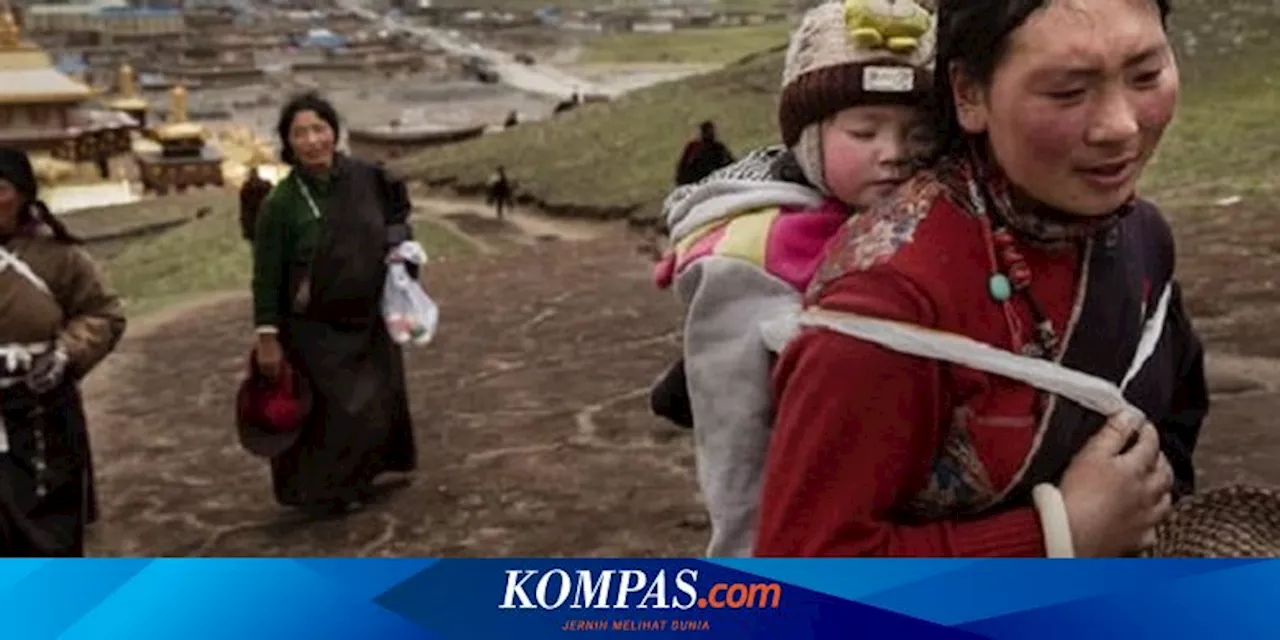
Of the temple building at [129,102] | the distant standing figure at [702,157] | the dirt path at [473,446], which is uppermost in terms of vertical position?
the distant standing figure at [702,157]

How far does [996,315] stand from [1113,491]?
0.19 meters

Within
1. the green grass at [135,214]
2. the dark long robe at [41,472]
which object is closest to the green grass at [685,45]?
the green grass at [135,214]

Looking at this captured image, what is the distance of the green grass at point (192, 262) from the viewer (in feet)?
41.0

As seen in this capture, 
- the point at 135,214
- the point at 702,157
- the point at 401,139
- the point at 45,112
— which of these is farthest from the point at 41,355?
the point at 45,112

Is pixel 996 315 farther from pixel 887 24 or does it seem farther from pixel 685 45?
pixel 685 45

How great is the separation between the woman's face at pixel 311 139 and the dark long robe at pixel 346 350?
0.09 metres

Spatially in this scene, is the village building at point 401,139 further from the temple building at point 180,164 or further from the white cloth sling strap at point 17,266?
the white cloth sling strap at point 17,266

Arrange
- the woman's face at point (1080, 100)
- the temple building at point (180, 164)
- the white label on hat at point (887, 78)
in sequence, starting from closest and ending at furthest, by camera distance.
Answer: the woman's face at point (1080, 100) < the white label on hat at point (887, 78) < the temple building at point (180, 164)

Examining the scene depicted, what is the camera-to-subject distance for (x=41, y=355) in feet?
14.0

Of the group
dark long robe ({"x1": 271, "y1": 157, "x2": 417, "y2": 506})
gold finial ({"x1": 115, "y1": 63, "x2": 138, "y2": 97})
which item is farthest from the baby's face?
gold finial ({"x1": 115, "y1": 63, "x2": 138, "y2": 97})

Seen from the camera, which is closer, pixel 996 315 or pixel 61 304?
pixel 996 315

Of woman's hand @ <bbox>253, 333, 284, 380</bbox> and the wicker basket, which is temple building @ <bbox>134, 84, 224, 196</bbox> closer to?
woman's hand @ <bbox>253, 333, 284, 380</bbox>

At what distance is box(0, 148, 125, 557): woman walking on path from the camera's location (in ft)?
13.9

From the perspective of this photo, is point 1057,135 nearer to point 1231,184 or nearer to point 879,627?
point 879,627
